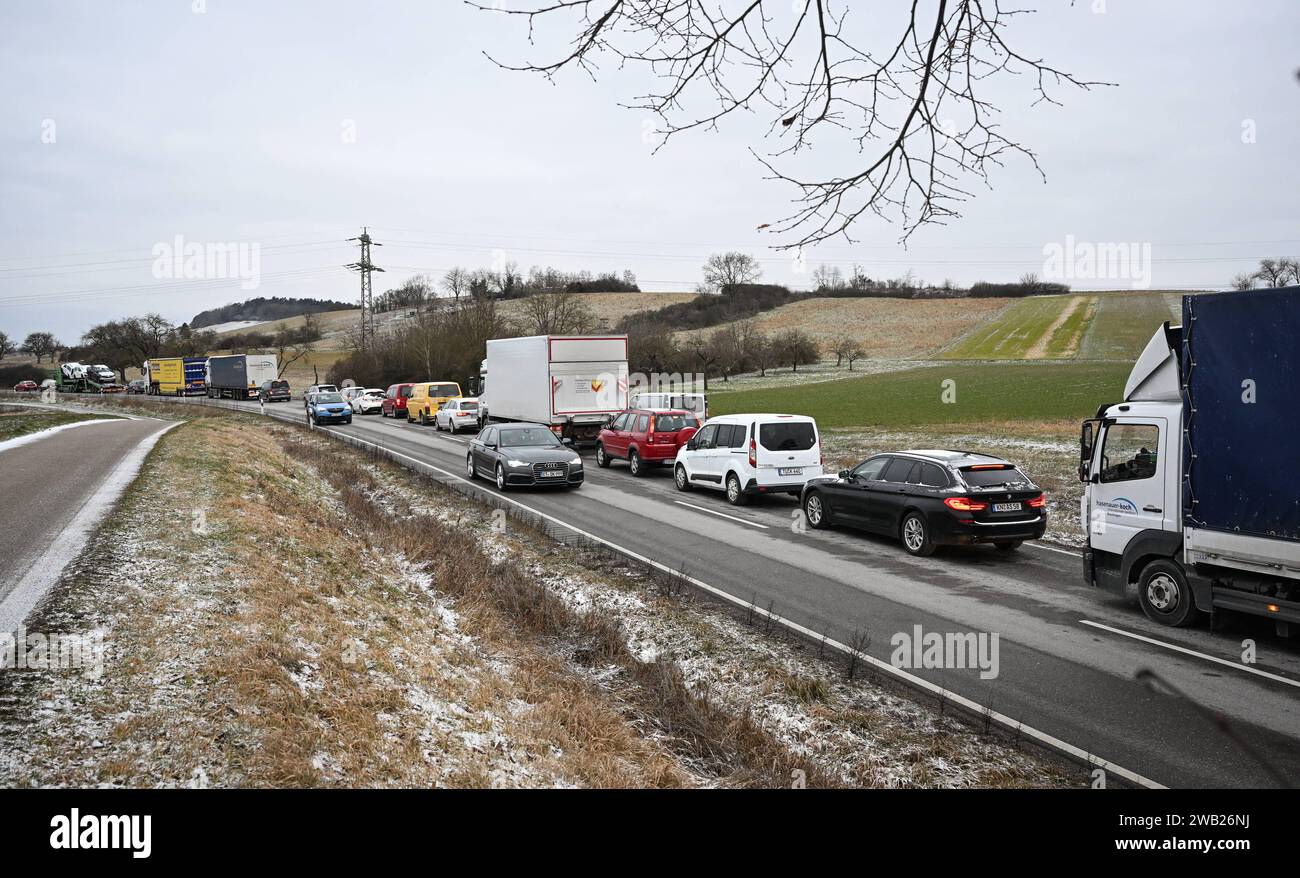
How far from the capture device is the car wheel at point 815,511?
15070mm

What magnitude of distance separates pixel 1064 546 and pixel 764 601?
614cm

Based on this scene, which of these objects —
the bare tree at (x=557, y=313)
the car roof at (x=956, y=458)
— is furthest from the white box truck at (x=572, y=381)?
the bare tree at (x=557, y=313)

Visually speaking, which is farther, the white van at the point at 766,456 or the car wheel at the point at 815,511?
the white van at the point at 766,456

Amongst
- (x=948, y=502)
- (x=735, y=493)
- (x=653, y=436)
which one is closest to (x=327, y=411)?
(x=653, y=436)

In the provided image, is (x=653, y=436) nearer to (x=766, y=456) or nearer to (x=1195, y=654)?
(x=766, y=456)

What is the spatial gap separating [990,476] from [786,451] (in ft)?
19.6

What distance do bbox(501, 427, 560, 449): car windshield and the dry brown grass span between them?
214 ft

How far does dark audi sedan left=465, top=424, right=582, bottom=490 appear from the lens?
20.1 metres

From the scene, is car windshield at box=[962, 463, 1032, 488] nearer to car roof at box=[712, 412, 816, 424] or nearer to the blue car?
car roof at box=[712, 412, 816, 424]

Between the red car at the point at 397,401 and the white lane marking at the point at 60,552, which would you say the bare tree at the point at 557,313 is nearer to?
the red car at the point at 397,401

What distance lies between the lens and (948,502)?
12500 mm

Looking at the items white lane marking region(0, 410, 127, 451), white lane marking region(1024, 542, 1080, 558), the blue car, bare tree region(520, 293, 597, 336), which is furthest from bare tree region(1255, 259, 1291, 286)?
bare tree region(520, 293, 597, 336)

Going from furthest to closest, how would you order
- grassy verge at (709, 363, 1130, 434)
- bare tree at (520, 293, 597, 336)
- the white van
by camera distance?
bare tree at (520, 293, 597, 336), grassy verge at (709, 363, 1130, 434), the white van

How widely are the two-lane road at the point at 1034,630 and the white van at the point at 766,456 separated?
42.8 inches
